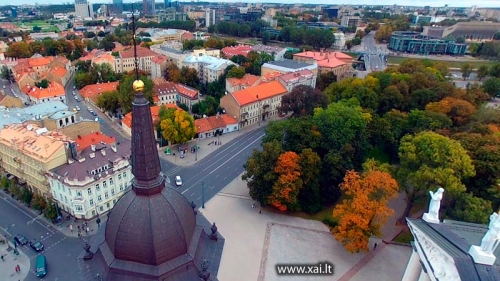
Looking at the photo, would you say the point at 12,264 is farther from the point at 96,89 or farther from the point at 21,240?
the point at 96,89

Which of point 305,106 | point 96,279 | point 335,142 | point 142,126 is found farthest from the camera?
point 305,106

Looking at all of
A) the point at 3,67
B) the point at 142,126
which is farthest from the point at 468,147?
the point at 3,67

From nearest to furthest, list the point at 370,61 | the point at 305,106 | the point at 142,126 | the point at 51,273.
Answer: the point at 142,126 → the point at 51,273 → the point at 305,106 → the point at 370,61

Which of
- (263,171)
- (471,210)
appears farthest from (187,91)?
(471,210)

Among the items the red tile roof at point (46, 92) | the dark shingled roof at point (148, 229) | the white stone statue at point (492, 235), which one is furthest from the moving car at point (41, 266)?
the red tile roof at point (46, 92)

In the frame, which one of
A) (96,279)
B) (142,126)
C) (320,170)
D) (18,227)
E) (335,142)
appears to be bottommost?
(18,227)

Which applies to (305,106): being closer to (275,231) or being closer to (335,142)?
(335,142)

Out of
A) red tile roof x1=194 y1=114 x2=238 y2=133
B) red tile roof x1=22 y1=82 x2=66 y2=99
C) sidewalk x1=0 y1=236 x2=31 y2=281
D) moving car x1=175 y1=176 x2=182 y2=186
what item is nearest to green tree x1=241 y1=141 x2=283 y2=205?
moving car x1=175 y1=176 x2=182 y2=186
